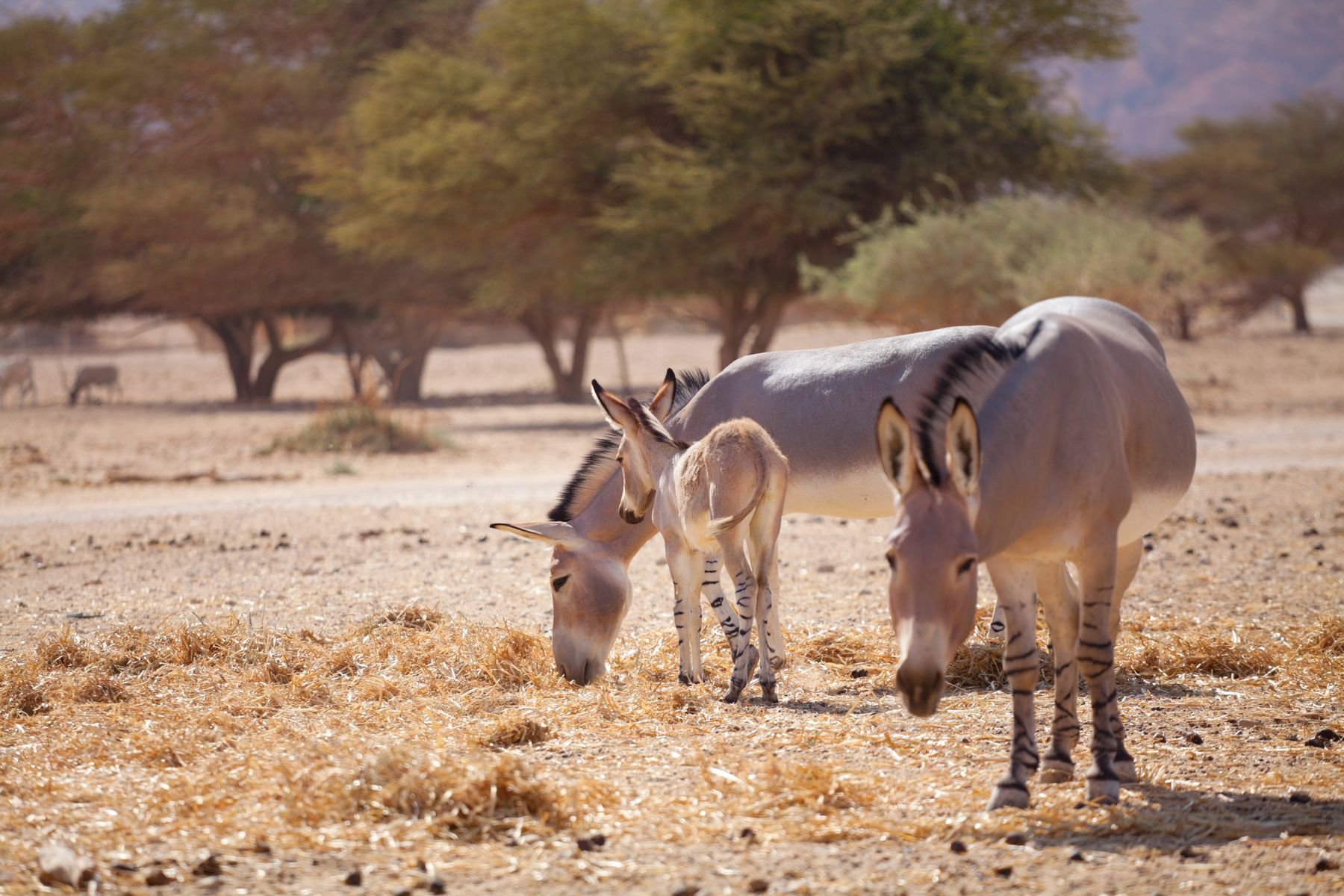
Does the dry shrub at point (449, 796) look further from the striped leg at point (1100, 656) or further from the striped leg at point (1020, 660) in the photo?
the striped leg at point (1100, 656)

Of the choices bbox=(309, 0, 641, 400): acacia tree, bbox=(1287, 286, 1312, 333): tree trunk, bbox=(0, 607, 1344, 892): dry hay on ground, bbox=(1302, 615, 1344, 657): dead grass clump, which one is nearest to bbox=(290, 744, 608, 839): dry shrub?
bbox=(0, 607, 1344, 892): dry hay on ground

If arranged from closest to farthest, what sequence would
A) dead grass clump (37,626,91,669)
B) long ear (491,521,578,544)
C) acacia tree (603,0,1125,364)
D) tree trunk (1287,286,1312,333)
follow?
long ear (491,521,578,544) < dead grass clump (37,626,91,669) < acacia tree (603,0,1125,364) < tree trunk (1287,286,1312,333)

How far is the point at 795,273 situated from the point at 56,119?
19928 mm

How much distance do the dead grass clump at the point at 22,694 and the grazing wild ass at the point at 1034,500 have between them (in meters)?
4.36

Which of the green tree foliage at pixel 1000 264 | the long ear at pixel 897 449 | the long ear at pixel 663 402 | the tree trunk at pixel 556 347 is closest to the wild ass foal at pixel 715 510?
the long ear at pixel 663 402

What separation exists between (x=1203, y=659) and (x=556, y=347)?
27.3m

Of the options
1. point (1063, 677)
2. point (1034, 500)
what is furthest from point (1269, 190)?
point (1034, 500)

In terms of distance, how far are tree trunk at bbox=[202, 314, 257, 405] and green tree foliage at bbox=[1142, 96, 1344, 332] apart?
32836 millimetres

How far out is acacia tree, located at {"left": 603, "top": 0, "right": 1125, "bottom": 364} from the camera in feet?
77.0

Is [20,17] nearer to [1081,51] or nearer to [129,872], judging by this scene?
[1081,51]

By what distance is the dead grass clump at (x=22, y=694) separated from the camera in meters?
6.08

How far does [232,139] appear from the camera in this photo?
32.3m

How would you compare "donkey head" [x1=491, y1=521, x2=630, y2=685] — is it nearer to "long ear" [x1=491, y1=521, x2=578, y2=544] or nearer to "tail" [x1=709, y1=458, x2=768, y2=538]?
"long ear" [x1=491, y1=521, x2=578, y2=544]

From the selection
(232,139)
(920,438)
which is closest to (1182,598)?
(920,438)
